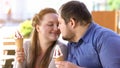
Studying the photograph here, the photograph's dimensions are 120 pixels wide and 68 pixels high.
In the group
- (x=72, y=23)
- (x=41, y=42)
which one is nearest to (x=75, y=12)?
(x=72, y=23)

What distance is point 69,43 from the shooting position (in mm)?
1728

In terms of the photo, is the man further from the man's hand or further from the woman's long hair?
the woman's long hair

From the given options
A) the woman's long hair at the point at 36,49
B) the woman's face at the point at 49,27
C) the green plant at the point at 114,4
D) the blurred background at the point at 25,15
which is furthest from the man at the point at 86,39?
the green plant at the point at 114,4

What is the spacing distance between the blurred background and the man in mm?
845

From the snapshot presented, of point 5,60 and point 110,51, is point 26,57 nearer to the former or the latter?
point 5,60

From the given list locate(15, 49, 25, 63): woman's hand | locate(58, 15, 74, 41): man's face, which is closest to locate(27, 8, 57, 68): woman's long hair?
locate(15, 49, 25, 63): woman's hand

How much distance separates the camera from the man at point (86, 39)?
1458 mm

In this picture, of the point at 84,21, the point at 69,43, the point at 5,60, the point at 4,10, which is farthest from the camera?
the point at 4,10

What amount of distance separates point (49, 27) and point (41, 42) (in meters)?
0.19

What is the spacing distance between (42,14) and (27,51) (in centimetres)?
28

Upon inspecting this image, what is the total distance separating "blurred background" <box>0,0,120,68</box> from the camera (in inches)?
92.6

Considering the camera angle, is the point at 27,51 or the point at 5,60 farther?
the point at 5,60

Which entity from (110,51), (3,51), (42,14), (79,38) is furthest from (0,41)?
(110,51)

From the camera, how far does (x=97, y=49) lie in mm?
1501
